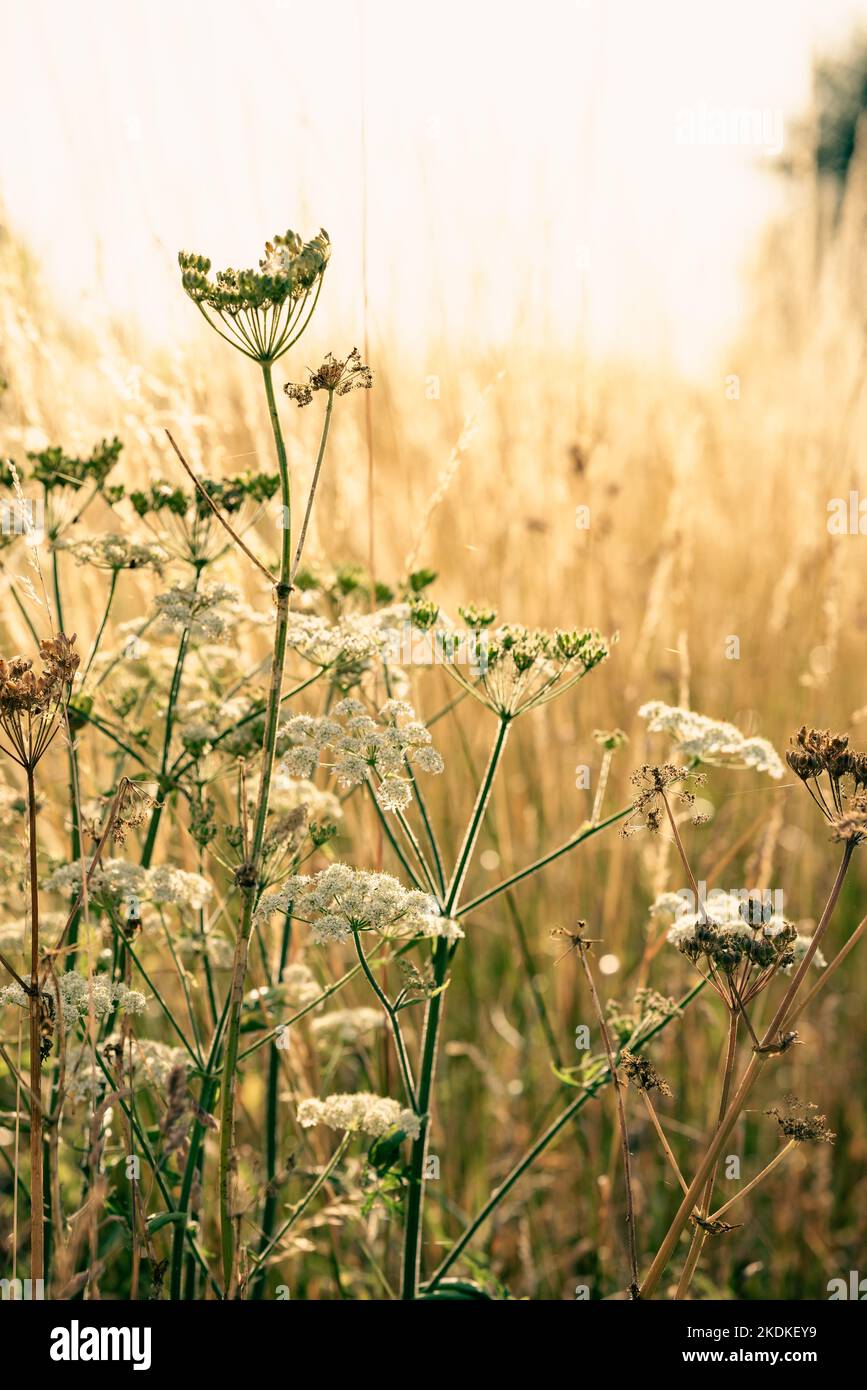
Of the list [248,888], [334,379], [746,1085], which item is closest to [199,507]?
[334,379]

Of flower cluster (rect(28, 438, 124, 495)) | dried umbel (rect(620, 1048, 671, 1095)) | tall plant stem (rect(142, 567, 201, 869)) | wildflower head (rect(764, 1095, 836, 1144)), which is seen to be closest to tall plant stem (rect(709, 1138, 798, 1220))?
wildflower head (rect(764, 1095, 836, 1144))

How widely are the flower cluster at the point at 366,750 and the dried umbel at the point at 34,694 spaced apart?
27 cm

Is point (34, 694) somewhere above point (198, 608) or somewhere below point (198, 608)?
below

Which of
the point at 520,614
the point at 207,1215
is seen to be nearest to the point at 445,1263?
the point at 207,1215

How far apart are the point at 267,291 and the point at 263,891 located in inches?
26.8

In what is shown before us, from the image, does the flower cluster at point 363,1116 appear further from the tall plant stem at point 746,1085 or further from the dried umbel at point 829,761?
the dried umbel at point 829,761

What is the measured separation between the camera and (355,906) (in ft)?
4.16

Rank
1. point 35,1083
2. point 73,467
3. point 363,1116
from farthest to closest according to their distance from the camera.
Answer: point 73,467 → point 363,1116 → point 35,1083

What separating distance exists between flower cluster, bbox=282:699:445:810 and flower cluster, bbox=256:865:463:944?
0.09 metres

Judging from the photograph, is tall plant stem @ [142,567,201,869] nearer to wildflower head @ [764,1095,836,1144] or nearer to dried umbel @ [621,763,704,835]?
dried umbel @ [621,763,704,835]

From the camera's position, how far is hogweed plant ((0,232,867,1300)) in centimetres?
121

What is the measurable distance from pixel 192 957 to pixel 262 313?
1038 millimetres

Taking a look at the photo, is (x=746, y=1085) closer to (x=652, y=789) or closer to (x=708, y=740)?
(x=652, y=789)

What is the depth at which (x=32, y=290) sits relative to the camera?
2344 millimetres
